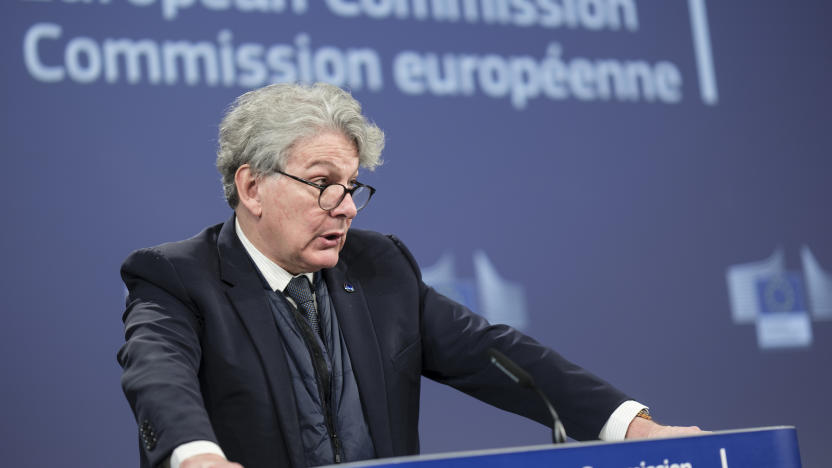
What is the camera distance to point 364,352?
2064mm

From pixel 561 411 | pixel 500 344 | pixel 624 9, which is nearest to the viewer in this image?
pixel 561 411

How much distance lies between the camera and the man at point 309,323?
1.90 metres

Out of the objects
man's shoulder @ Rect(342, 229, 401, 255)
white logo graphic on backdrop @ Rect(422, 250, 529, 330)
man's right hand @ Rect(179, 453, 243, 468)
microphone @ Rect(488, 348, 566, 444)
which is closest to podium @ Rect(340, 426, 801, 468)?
microphone @ Rect(488, 348, 566, 444)

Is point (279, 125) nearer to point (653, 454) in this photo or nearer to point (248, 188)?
point (248, 188)

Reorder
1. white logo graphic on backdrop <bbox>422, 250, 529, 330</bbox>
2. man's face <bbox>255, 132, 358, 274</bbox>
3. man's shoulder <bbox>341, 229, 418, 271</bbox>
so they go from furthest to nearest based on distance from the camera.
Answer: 1. white logo graphic on backdrop <bbox>422, 250, 529, 330</bbox>
2. man's shoulder <bbox>341, 229, 418, 271</bbox>
3. man's face <bbox>255, 132, 358, 274</bbox>

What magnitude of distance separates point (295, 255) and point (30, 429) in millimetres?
1337

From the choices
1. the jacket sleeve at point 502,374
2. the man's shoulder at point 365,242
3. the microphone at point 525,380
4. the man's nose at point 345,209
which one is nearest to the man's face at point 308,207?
the man's nose at point 345,209

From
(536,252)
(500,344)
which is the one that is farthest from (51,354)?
(536,252)

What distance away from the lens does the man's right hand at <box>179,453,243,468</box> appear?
1.39 meters

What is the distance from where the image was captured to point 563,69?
12.2 feet

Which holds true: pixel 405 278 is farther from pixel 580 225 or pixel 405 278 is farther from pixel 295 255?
pixel 580 225

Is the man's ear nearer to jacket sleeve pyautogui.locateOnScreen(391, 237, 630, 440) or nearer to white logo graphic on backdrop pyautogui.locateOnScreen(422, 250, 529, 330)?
jacket sleeve pyautogui.locateOnScreen(391, 237, 630, 440)

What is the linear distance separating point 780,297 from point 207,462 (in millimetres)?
2994

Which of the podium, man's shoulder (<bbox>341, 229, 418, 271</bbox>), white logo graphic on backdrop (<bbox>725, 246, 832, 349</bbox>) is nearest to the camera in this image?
the podium
